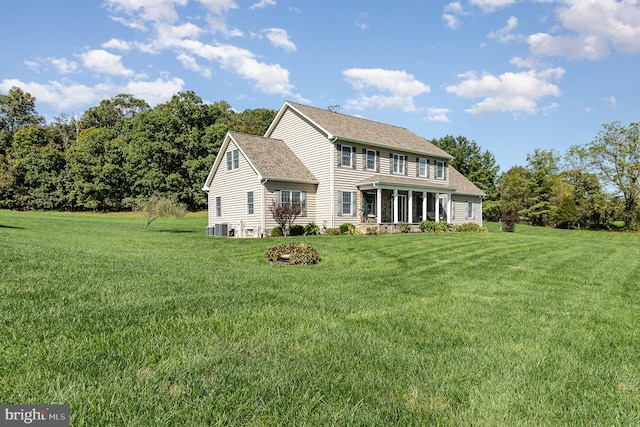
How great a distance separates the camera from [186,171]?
4544cm

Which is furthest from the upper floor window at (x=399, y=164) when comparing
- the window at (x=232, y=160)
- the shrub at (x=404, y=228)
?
the window at (x=232, y=160)

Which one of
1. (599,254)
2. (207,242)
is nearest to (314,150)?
(207,242)

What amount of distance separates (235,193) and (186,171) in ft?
83.0

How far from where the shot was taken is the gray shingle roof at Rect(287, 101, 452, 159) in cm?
A: 2289

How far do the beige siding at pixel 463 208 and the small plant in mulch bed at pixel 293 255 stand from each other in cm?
2102

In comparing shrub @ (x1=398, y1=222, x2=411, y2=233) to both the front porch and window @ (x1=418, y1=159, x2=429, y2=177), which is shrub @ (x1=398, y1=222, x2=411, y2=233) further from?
window @ (x1=418, y1=159, x2=429, y2=177)

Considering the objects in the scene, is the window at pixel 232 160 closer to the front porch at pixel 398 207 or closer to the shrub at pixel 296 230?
the shrub at pixel 296 230

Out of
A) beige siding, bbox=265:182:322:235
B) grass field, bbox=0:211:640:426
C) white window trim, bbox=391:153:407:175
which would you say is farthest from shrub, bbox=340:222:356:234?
grass field, bbox=0:211:640:426

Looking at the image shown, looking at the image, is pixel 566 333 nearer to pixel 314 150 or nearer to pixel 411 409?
pixel 411 409

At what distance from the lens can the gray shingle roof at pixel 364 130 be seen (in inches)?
901

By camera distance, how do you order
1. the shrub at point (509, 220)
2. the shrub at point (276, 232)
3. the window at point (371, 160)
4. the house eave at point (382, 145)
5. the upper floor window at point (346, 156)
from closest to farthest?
1. the shrub at point (276, 232)
2. the house eave at point (382, 145)
3. the upper floor window at point (346, 156)
4. the window at point (371, 160)
5. the shrub at point (509, 220)

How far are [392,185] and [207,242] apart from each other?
11753mm

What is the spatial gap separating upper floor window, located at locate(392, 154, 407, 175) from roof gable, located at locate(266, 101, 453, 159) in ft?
2.27

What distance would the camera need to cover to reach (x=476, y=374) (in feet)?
10.8
